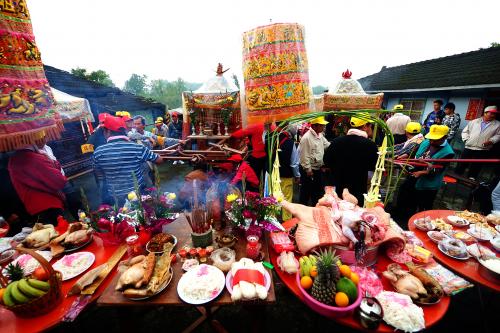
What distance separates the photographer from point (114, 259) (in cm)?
241

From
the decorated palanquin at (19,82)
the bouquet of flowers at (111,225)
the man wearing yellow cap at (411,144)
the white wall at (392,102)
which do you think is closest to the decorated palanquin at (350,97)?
the man wearing yellow cap at (411,144)

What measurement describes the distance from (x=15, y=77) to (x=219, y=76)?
6244mm

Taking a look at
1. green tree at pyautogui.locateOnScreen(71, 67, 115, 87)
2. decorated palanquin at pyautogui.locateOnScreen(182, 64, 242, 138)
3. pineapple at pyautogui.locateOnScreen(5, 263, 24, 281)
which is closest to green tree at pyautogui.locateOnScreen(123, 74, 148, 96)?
green tree at pyautogui.locateOnScreen(71, 67, 115, 87)

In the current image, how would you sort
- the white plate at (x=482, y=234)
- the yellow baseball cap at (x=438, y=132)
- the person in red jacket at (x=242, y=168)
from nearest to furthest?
the white plate at (x=482, y=234) → the person in red jacket at (x=242, y=168) → the yellow baseball cap at (x=438, y=132)

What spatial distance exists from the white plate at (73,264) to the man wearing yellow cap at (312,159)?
163 inches

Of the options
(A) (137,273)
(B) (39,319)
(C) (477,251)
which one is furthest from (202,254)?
(C) (477,251)

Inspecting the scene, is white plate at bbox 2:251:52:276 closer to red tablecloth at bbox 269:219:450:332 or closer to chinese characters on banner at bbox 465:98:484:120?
red tablecloth at bbox 269:219:450:332

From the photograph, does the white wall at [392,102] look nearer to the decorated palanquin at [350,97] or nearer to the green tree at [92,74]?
the decorated palanquin at [350,97]

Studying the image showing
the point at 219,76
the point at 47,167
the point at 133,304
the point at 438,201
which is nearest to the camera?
the point at 133,304

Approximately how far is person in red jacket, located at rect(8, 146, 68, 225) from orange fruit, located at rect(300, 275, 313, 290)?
3.79 m

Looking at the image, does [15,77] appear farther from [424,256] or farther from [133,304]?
[424,256]

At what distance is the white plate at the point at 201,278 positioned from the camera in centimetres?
188

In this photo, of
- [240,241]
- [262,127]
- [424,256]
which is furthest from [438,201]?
[240,241]

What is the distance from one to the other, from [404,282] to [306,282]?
3.17ft
